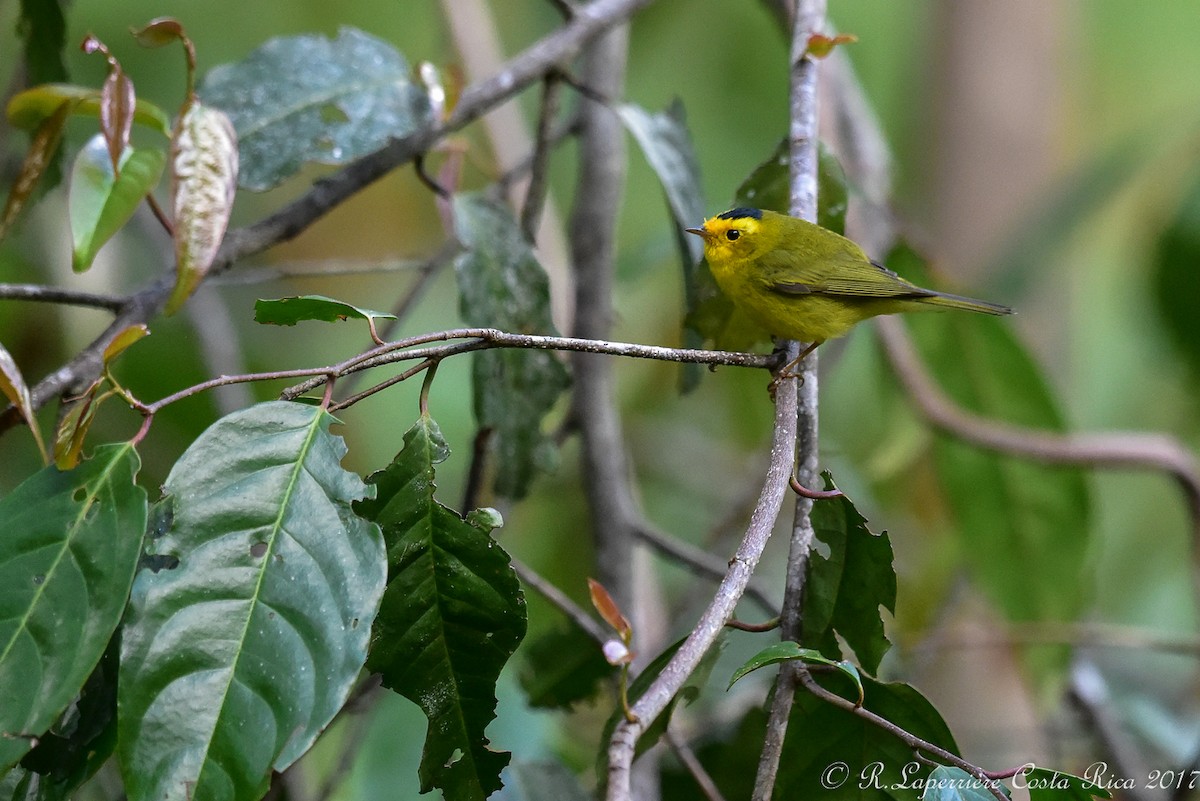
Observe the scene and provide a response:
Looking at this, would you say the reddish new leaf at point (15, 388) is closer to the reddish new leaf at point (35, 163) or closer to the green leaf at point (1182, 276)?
the reddish new leaf at point (35, 163)

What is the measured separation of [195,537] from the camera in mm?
1178

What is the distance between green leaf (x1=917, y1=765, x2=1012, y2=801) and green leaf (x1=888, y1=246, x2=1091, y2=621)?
187cm

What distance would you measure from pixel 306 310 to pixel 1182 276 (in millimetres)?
3029

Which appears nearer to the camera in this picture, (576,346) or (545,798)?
(576,346)

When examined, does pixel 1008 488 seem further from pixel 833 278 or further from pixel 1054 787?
pixel 1054 787

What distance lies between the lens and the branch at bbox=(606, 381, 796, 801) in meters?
0.89

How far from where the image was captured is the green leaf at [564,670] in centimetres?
239

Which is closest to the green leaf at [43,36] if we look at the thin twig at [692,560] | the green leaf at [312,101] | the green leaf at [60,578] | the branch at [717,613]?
the green leaf at [312,101]

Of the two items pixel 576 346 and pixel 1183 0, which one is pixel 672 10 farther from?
pixel 1183 0

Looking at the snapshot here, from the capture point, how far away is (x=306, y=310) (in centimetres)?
136

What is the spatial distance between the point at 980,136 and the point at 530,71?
9.71ft

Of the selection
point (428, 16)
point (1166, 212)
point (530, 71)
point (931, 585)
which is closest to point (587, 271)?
point (530, 71)

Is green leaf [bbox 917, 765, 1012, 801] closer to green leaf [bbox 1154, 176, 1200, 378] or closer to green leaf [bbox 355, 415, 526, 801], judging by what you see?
green leaf [bbox 355, 415, 526, 801]

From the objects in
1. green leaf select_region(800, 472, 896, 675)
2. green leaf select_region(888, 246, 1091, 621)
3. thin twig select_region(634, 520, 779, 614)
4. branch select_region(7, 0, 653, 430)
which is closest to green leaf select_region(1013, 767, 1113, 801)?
green leaf select_region(800, 472, 896, 675)
